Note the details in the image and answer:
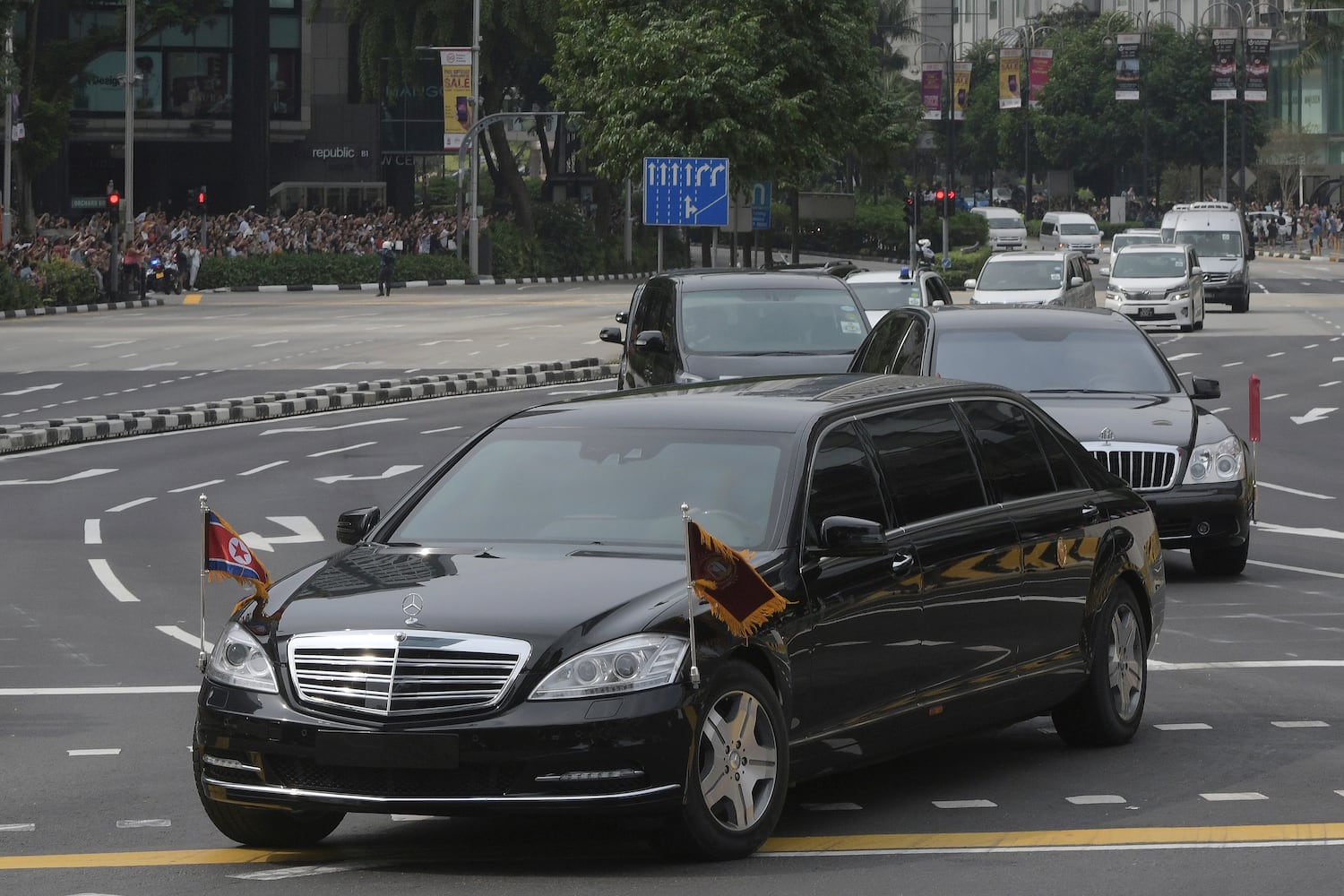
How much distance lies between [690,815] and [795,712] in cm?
65

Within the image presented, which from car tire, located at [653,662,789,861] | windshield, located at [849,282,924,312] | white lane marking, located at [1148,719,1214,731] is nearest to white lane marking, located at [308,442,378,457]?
windshield, located at [849,282,924,312]

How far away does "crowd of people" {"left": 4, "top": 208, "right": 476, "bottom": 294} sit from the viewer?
5631 cm

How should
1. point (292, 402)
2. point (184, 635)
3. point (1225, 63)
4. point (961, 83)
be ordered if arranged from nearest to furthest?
point (184, 635), point (292, 402), point (1225, 63), point (961, 83)

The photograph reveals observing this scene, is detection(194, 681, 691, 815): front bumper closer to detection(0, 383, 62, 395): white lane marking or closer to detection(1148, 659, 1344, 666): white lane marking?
detection(1148, 659, 1344, 666): white lane marking

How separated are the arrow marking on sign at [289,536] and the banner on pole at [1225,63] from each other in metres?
72.3

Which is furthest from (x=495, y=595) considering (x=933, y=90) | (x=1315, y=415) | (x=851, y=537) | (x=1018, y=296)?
(x=933, y=90)

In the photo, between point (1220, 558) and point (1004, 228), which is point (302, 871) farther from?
point (1004, 228)

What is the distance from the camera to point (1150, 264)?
146ft

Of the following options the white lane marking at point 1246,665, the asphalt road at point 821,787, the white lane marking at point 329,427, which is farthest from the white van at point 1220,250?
the white lane marking at point 1246,665

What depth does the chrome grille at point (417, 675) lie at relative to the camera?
6.63 meters

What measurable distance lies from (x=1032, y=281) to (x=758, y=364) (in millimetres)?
18771

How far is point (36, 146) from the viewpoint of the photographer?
6788 centimetres

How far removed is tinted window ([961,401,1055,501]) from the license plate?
2844 millimetres

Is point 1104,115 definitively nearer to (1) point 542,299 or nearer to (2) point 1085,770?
(1) point 542,299
